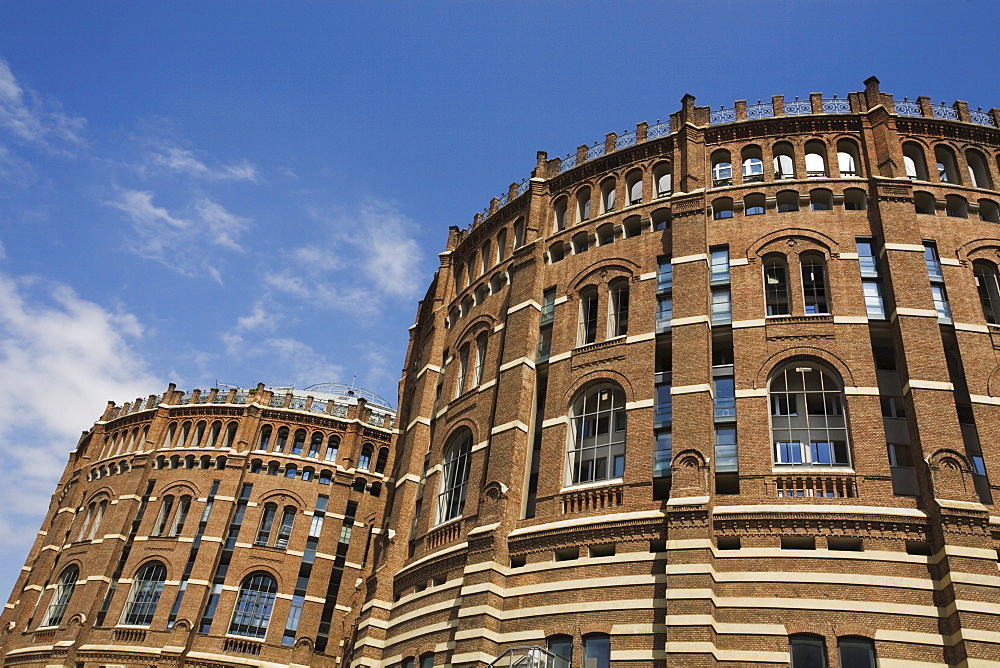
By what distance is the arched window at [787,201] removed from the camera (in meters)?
30.7

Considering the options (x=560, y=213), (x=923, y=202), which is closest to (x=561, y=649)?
(x=560, y=213)

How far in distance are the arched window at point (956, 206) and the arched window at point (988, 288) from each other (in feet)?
6.73

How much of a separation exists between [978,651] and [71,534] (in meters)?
53.6

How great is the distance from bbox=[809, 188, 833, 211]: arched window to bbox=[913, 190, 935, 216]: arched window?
293 cm

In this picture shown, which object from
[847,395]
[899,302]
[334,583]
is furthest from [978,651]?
[334,583]

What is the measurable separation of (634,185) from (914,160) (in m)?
10.5

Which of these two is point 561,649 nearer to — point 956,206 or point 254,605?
point 956,206

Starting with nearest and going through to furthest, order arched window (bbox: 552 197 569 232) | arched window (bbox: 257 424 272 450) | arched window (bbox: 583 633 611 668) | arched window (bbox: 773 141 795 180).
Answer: arched window (bbox: 583 633 611 668), arched window (bbox: 773 141 795 180), arched window (bbox: 552 197 569 232), arched window (bbox: 257 424 272 450)

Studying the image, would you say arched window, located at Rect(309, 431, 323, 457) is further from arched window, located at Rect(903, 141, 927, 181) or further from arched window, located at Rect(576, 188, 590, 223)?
arched window, located at Rect(903, 141, 927, 181)

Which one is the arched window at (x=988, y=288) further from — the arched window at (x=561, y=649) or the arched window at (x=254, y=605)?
the arched window at (x=254, y=605)

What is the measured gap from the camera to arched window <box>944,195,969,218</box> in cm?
3011

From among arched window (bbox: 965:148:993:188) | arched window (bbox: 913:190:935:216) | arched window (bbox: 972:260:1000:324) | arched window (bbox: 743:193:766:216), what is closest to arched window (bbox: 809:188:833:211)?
arched window (bbox: 743:193:766:216)

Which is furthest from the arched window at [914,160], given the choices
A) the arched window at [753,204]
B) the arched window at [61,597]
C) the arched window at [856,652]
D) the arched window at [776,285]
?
the arched window at [61,597]

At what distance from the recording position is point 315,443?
182ft
